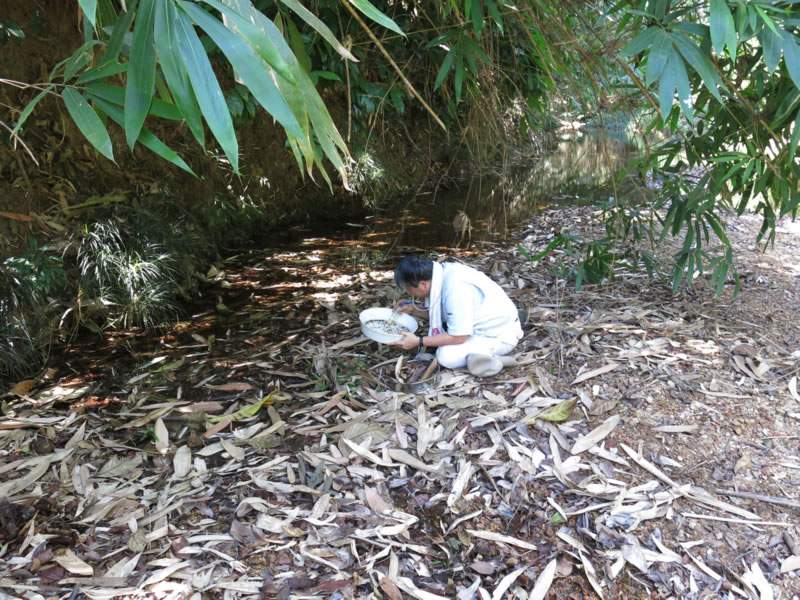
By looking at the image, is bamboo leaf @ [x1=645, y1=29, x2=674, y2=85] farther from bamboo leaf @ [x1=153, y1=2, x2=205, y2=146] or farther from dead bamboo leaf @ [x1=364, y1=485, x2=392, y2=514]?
dead bamboo leaf @ [x1=364, y1=485, x2=392, y2=514]

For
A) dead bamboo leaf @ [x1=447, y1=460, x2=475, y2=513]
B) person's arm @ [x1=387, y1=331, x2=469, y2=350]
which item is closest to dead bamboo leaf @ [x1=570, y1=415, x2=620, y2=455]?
dead bamboo leaf @ [x1=447, y1=460, x2=475, y2=513]

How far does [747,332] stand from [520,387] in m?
1.33

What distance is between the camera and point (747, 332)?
9.73ft

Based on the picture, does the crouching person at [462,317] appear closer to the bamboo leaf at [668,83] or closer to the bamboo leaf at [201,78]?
the bamboo leaf at [668,83]

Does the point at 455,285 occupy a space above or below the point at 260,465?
above

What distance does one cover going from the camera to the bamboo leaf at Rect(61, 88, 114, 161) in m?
1.34

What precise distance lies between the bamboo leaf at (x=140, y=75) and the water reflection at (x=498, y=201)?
9.96ft

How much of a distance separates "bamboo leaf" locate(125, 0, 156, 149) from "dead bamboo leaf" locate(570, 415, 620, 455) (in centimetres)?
184

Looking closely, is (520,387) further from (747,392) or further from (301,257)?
(301,257)

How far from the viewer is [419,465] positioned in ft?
7.16

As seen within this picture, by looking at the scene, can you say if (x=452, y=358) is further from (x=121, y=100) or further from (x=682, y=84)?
(x=121, y=100)

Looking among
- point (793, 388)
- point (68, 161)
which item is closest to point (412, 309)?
point (793, 388)

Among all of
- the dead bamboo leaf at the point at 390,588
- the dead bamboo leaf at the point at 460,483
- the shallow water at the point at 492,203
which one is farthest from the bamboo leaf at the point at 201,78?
the shallow water at the point at 492,203

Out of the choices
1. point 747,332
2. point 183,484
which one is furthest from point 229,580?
point 747,332
